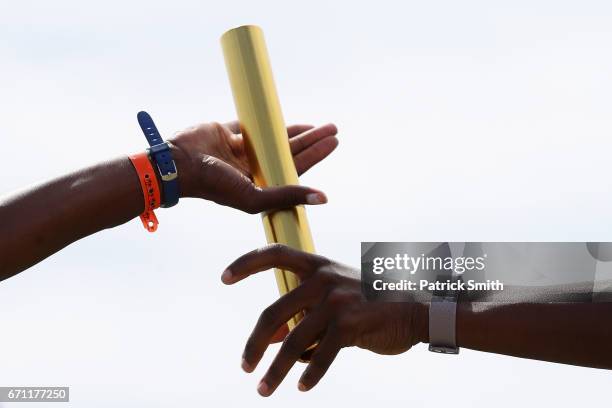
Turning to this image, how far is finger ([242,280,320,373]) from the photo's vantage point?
146 inches

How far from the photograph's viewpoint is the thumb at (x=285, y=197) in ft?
12.8

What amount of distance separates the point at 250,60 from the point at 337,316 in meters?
1.23

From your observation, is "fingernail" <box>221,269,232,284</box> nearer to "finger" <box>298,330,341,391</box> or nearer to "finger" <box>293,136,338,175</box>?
"finger" <box>298,330,341,391</box>

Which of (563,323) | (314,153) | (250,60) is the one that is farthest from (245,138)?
(563,323)

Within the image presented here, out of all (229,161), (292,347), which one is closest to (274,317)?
(292,347)

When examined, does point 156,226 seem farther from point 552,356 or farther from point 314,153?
point 552,356

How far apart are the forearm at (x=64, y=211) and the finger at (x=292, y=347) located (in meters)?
1.39

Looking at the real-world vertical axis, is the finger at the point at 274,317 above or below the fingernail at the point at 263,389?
above

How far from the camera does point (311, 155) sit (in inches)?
207

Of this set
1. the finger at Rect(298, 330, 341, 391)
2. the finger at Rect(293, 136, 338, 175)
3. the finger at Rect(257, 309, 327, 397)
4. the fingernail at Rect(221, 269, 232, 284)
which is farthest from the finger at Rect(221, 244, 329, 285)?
the finger at Rect(293, 136, 338, 175)

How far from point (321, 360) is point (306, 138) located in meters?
1.84

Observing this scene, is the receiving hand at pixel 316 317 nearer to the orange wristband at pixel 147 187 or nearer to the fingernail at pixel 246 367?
the fingernail at pixel 246 367

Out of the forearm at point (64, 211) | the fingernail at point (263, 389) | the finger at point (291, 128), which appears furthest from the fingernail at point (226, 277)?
the finger at point (291, 128)

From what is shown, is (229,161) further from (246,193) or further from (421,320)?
(421,320)
